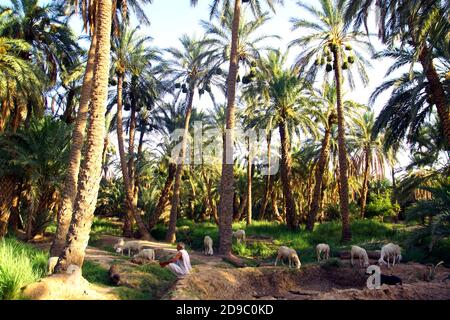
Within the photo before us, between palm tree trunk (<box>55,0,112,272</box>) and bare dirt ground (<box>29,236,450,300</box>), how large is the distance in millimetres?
940

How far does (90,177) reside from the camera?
9742 millimetres

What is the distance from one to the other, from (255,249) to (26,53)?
14355 millimetres

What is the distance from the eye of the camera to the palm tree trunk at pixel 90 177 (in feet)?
31.1

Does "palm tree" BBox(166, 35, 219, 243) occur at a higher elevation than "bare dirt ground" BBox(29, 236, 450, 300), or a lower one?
higher

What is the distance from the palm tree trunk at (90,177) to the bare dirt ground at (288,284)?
3.08 ft

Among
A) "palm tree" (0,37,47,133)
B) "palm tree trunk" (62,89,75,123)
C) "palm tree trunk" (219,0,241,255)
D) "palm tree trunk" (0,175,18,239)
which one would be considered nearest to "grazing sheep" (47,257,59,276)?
"palm tree trunk" (0,175,18,239)

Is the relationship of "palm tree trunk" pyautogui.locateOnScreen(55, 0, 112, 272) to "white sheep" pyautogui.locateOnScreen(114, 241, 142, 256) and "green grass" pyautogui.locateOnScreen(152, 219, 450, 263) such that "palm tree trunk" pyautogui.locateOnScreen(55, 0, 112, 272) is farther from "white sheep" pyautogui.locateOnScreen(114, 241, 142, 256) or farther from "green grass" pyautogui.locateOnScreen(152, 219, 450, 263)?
"green grass" pyautogui.locateOnScreen(152, 219, 450, 263)

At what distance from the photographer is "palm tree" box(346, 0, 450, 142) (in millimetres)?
12031

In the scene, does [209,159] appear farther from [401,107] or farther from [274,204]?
[401,107]

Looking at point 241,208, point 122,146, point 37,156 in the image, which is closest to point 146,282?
point 37,156

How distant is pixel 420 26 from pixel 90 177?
11159 mm

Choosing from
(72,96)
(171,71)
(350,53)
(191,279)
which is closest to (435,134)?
(350,53)

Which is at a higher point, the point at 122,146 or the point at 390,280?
the point at 122,146

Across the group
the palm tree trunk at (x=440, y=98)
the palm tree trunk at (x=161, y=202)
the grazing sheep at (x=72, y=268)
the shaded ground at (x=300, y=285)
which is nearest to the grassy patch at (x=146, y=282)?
the shaded ground at (x=300, y=285)
